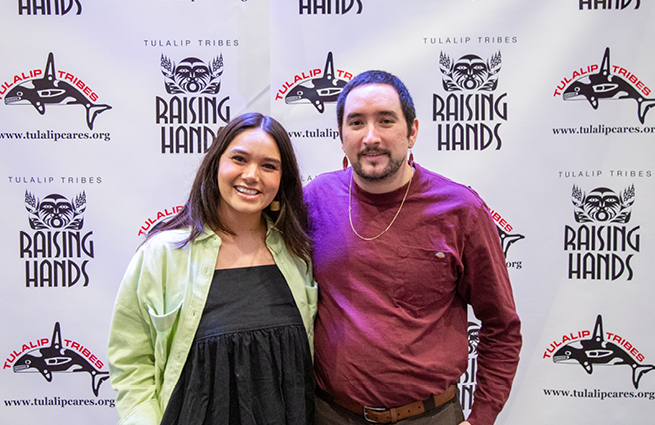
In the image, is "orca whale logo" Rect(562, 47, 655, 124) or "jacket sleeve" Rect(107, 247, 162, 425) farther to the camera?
→ "orca whale logo" Rect(562, 47, 655, 124)

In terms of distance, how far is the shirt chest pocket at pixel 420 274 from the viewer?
137 cm

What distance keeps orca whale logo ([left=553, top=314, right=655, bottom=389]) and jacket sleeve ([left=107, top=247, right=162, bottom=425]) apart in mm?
1915

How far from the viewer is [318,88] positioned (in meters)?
2.06

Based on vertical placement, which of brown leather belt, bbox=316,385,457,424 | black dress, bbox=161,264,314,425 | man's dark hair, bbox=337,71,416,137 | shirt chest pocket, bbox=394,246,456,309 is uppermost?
man's dark hair, bbox=337,71,416,137

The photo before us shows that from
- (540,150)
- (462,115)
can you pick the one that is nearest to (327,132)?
(462,115)

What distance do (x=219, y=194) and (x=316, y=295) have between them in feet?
1.57

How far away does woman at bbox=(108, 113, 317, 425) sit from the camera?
123 cm

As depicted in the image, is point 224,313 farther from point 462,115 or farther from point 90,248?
point 462,115

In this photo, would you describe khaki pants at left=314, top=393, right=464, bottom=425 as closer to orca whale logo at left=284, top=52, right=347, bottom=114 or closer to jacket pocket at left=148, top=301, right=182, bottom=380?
jacket pocket at left=148, top=301, right=182, bottom=380

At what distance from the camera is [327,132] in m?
2.09

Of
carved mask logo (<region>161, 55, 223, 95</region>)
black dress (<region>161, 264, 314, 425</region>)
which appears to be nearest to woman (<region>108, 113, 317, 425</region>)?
black dress (<region>161, 264, 314, 425</region>)

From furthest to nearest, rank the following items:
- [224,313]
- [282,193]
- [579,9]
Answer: [579,9] < [282,193] < [224,313]

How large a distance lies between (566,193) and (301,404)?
5.38ft

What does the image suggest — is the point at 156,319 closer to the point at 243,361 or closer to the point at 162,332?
the point at 162,332
